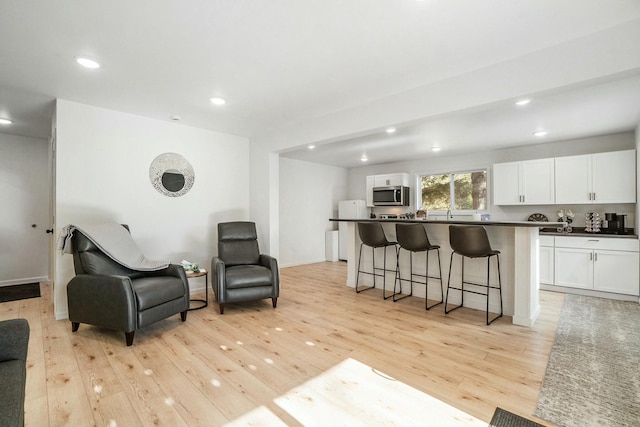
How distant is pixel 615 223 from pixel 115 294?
6349 mm

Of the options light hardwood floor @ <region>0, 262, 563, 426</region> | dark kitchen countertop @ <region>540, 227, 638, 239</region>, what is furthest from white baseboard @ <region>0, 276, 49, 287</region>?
dark kitchen countertop @ <region>540, 227, 638, 239</region>

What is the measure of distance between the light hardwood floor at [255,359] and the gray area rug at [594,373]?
0.10 m

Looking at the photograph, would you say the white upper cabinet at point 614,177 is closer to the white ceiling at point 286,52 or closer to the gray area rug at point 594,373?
the white ceiling at point 286,52

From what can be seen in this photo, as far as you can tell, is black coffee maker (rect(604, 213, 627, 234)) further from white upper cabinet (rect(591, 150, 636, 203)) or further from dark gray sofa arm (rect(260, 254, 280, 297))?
dark gray sofa arm (rect(260, 254, 280, 297))

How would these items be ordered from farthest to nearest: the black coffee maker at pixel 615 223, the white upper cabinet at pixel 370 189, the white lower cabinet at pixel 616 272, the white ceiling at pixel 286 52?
1. the white upper cabinet at pixel 370 189
2. the black coffee maker at pixel 615 223
3. the white lower cabinet at pixel 616 272
4. the white ceiling at pixel 286 52

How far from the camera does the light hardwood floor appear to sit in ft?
6.14

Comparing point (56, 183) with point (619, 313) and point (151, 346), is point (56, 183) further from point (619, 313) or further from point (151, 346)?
point (619, 313)

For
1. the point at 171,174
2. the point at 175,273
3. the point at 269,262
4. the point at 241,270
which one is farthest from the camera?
the point at 171,174

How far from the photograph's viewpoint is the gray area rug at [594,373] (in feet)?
5.89

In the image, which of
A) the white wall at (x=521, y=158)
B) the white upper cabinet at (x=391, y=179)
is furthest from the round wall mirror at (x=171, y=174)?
the white wall at (x=521, y=158)

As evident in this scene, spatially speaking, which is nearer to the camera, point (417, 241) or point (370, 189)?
point (417, 241)

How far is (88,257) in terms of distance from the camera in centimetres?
300

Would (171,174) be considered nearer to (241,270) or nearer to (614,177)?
(241,270)

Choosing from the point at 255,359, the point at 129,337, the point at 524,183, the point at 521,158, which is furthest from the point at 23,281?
the point at 521,158
